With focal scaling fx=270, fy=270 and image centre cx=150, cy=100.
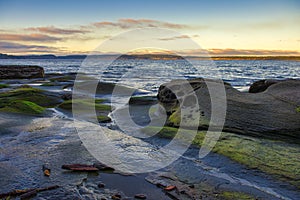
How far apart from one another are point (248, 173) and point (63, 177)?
3450mm

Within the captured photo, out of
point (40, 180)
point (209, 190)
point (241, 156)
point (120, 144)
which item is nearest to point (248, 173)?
point (241, 156)

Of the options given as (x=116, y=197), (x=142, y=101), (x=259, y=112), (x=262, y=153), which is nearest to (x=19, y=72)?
(x=142, y=101)

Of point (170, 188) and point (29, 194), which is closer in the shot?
point (29, 194)

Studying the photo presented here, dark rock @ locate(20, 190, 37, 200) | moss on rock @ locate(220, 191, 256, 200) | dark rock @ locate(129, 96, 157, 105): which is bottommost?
moss on rock @ locate(220, 191, 256, 200)

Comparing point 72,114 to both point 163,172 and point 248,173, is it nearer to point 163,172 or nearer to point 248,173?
point 163,172

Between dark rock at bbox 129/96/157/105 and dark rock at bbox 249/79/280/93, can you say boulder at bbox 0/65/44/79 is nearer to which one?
dark rock at bbox 129/96/157/105

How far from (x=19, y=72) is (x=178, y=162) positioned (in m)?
30.8

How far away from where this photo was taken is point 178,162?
18.8 ft

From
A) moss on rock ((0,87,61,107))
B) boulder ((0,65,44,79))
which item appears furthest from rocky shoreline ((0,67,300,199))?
boulder ((0,65,44,79))

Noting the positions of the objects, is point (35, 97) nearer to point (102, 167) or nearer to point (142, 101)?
point (142, 101)

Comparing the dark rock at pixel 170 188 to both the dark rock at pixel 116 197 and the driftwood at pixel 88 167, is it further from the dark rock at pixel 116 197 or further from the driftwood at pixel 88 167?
the driftwood at pixel 88 167

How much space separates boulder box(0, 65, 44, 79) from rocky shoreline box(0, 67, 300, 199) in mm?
23055

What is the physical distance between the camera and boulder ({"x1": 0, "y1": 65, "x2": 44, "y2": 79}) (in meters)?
30.9

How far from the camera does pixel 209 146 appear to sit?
6656mm
